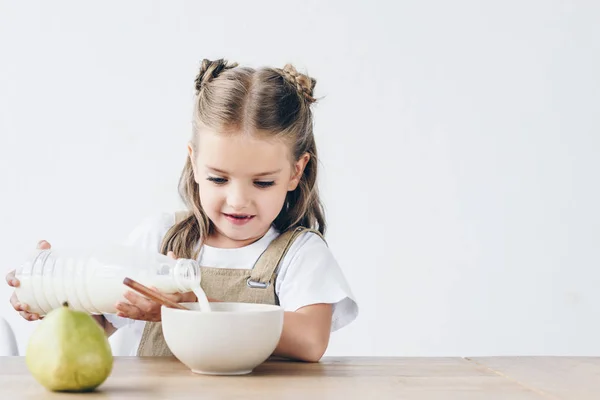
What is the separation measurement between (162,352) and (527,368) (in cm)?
65

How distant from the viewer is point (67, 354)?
80 centimetres

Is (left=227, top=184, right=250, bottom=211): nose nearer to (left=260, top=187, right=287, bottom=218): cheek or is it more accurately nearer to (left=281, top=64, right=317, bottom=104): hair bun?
(left=260, top=187, right=287, bottom=218): cheek

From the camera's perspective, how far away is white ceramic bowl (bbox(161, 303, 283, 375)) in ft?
2.96

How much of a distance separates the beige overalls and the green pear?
572mm

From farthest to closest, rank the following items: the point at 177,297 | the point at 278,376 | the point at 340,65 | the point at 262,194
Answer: the point at 340,65, the point at 262,194, the point at 177,297, the point at 278,376

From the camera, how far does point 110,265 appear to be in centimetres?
104

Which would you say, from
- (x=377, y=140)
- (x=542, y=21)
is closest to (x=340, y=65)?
(x=377, y=140)

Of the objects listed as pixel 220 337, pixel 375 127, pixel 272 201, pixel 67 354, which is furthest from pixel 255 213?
pixel 375 127

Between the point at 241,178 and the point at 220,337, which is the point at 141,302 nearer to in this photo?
the point at 220,337

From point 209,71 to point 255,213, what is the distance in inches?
11.9

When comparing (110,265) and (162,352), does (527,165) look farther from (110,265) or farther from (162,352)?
(110,265)

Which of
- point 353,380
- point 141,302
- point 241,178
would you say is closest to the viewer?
point 353,380

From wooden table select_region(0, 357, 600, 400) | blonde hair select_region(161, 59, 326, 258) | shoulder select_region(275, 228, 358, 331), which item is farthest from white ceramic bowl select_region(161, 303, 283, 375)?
blonde hair select_region(161, 59, 326, 258)

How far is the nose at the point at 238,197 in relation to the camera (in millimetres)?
1302
